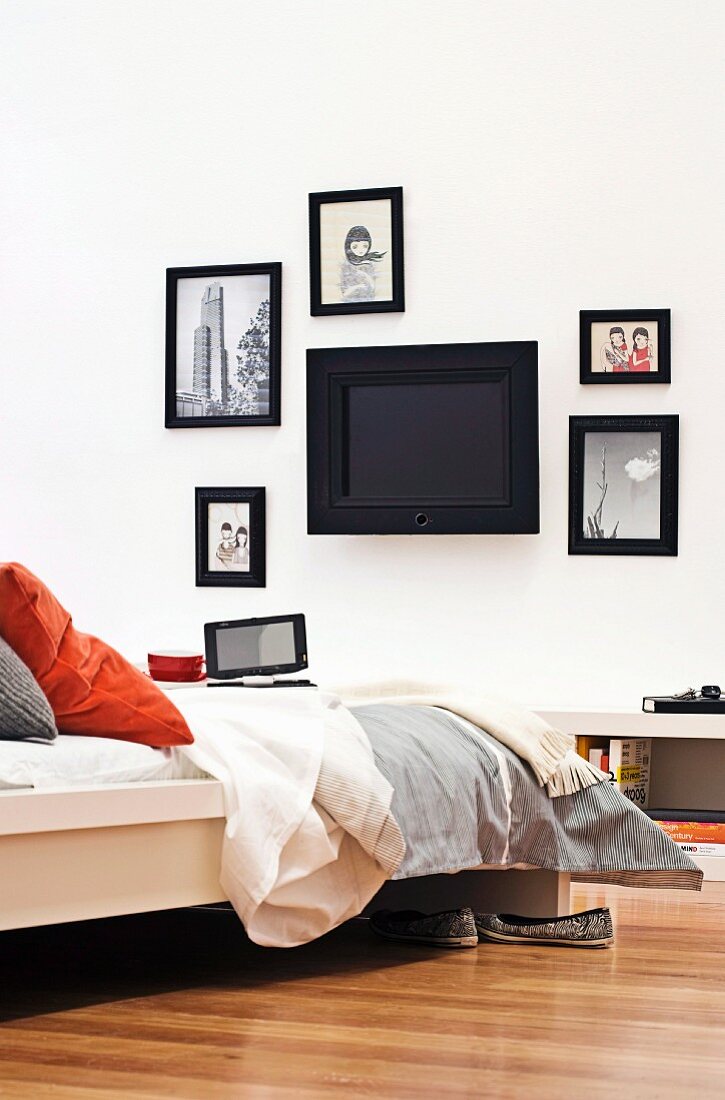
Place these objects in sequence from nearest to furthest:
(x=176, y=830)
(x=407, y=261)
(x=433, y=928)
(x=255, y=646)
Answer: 1. (x=176, y=830)
2. (x=433, y=928)
3. (x=255, y=646)
4. (x=407, y=261)

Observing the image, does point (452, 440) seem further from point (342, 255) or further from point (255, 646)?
point (255, 646)

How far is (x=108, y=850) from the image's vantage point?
2.46 meters

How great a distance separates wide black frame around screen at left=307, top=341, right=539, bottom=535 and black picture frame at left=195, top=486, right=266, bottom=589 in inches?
8.8

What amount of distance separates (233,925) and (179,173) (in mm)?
2977

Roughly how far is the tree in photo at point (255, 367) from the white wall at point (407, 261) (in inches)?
3.0

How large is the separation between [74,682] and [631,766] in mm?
2348

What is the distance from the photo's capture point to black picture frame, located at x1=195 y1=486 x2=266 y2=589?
500 cm

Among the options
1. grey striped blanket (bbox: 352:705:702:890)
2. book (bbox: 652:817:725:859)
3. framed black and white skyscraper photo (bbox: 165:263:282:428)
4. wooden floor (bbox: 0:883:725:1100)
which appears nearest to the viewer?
wooden floor (bbox: 0:883:725:1100)

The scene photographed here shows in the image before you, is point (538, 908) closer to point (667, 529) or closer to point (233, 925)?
point (233, 925)

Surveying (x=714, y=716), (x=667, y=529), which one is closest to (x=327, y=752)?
(x=714, y=716)

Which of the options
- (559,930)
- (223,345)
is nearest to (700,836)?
(559,930)

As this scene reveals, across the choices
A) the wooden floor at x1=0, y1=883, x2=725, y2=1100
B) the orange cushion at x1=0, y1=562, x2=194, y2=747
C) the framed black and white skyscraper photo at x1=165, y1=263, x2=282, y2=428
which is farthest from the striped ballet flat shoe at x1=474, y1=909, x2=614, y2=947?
the framed black and white skyscraper photo at x1=165, y1=263, x2=282, y2=428

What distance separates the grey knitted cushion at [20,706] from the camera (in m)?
2.44

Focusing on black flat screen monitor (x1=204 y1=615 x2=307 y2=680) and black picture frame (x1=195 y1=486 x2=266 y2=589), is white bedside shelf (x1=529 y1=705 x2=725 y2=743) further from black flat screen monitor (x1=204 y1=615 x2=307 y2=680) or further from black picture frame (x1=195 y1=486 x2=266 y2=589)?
black picture frame (x1=195 y1=486 x2=266 y2=589)
